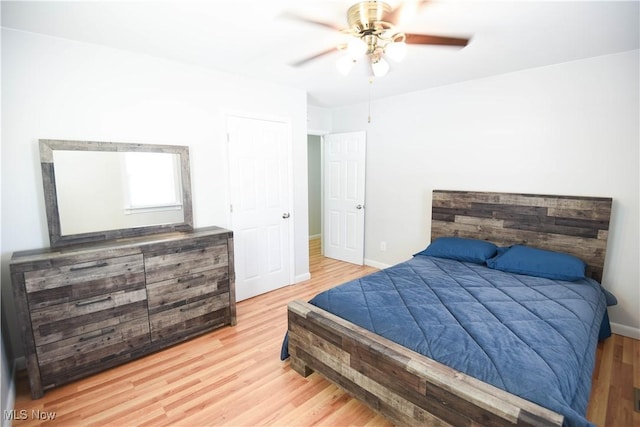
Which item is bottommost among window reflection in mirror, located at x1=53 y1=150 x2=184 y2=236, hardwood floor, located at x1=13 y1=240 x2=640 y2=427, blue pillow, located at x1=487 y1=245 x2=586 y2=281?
hardwood floor, located at x1=13 y1=240 x2=640 y2=427

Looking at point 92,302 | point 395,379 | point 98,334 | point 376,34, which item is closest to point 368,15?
point 376,34

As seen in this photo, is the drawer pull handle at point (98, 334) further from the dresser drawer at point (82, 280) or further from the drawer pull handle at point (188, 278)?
the drawer pull handle at point (188, 278)

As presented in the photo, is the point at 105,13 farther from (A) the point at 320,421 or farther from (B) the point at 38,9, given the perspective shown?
(A) the point at 320,421

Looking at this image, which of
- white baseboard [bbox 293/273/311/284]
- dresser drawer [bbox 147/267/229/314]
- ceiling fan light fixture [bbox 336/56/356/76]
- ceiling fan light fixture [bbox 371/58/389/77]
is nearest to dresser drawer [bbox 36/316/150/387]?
dresser drawer [bbox 147/267/229/314]

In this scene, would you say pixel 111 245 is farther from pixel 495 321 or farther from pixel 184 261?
pixel 495 321

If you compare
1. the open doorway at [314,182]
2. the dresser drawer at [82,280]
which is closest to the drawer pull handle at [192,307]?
the dresser drawer at [82,280]

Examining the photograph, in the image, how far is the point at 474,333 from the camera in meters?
1.65

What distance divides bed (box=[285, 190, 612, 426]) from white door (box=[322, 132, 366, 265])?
1.69 meters

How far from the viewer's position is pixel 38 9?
1.78m

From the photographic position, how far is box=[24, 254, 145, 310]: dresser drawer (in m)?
1.90

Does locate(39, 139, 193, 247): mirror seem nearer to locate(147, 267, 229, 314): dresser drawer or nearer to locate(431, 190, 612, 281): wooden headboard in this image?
locate(147, 267, 229, 314): dresser drawer

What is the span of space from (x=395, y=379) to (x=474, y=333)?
1.66ft

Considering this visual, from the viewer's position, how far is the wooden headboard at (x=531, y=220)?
8.53ft

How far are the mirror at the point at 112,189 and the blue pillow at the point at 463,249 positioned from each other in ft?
8.21
